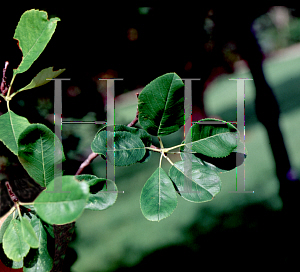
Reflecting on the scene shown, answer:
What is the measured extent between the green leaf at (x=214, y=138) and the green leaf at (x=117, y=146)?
0.09m

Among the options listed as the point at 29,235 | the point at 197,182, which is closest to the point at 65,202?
the point at 29,235

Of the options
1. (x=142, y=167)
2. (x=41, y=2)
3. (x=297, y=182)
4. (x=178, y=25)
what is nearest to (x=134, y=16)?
(x=178, y=25)

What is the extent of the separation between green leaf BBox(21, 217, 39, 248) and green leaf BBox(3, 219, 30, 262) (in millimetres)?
23

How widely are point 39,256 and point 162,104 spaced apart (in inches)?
11.5

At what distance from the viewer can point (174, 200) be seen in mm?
347

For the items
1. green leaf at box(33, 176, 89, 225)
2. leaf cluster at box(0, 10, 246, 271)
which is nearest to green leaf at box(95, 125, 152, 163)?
leaf cluster at box(0, 10, 246, 271)

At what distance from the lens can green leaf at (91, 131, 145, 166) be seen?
0.34 meters

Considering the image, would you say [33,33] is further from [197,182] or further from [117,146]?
[197,182]

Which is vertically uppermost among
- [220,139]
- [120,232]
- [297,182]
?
[220,139]

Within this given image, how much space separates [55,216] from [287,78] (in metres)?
0.72

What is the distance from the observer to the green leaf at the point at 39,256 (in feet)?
1.14

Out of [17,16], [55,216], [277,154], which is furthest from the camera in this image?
[277,154]

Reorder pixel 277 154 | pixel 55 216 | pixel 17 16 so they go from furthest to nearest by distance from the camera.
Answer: pixel 277 154 < pixel 17 16 < pixel 55 216

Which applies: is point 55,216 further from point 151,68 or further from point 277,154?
point 277,154
